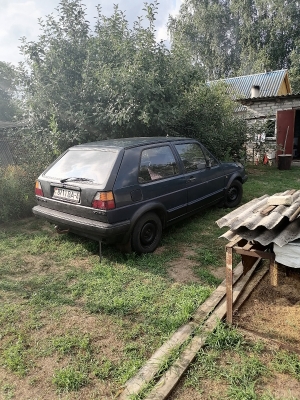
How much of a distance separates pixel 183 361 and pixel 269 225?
1.20 m

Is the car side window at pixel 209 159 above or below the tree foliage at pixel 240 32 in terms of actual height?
below

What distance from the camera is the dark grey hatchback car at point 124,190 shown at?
3219 mm

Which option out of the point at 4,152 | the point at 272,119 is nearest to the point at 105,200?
the point at 4,152

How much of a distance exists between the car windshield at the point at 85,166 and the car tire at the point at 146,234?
0.80 metres

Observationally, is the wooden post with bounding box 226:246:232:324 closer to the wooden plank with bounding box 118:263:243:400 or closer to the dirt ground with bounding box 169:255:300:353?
the dirt ground with bounding box 169:255:300:353

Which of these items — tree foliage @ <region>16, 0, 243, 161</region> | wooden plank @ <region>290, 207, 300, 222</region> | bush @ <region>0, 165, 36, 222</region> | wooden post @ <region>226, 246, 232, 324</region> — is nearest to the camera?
wooden plank @ <region>290, 207, 300, 222</region>

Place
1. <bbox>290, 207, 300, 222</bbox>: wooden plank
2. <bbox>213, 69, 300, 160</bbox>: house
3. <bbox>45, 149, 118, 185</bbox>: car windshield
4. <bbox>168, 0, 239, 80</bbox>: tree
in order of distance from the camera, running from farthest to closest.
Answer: <bbox>168, 0, 239, 80</bbox>: tree
<bbox>213, 69, 300, 160</bbox>: house
<bbox>45, 149, 118, 185</bbox>: car windshield
<bbox>290, 207, 300, 222</bbox>: wooden plank

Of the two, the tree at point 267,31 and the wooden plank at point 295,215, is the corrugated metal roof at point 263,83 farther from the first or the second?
the wooden plank at point 295,215

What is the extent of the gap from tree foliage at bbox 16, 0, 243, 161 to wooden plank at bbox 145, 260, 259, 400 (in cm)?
458

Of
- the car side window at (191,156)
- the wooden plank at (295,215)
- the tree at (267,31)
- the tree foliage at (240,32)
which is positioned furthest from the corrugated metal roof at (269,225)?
the tree at (267,31)

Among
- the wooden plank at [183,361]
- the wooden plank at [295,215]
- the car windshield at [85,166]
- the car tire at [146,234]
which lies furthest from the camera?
the car tire at [146,234]

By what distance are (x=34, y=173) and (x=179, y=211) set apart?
364 centimetres

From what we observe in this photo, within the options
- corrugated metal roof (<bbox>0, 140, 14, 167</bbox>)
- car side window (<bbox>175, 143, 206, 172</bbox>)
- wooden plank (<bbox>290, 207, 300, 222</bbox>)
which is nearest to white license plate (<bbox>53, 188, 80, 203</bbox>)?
car side window (<bbox>175, 143, 206, 172</bbox>)

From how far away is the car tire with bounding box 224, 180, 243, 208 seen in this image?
5.53m
